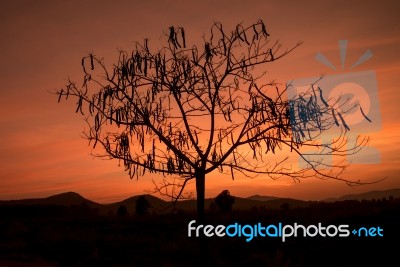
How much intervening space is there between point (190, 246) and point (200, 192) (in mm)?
7887

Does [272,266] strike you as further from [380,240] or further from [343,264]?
[380,240]

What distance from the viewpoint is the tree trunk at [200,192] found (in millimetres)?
11133

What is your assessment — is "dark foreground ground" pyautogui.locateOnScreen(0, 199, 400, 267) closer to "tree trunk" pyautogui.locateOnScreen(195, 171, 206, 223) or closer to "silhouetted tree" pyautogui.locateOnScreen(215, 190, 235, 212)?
"tree trunk" pyautogui.locateOnScreen(195, 171, 206, 223)

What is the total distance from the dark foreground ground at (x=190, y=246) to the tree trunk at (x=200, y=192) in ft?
2.02

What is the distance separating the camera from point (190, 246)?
1839 cm

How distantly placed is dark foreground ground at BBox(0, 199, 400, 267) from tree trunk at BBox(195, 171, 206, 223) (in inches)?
24.3

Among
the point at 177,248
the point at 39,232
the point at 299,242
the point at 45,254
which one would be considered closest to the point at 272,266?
the point at 299,242

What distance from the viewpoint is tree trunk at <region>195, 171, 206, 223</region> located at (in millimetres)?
11133
